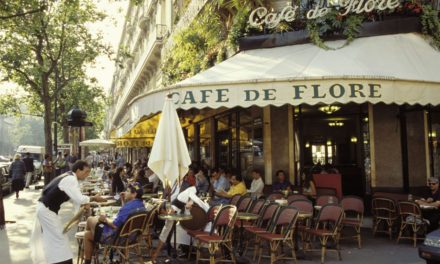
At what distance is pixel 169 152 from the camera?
7.84 meters

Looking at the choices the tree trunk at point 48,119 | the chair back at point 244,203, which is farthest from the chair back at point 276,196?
the tree trunk at point 48,119

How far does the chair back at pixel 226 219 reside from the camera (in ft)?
23.4

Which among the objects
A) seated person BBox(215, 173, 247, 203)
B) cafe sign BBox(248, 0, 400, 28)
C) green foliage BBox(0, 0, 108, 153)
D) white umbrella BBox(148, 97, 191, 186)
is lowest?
seated person BBox(215, 173, 247, 203)

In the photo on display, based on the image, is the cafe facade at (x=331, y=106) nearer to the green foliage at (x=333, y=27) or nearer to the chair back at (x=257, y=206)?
the green foliage at (x=333, y=27)

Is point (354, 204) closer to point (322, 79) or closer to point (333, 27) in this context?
point (322, 79)

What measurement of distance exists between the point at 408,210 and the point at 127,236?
5.36 m

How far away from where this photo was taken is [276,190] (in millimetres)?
11164

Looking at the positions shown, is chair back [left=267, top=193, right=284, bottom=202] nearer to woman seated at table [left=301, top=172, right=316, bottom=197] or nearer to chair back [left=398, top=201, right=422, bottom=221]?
woman seated at table [left=301, top=172, right=316, bottom=197]

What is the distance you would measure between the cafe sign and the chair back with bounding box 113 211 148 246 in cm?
693

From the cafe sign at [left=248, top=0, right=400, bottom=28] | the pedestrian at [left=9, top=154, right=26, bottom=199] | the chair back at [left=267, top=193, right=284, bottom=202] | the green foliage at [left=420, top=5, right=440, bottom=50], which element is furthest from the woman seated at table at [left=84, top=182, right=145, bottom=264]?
the pedestrian at [left=9, top=154, right=26, bottom=199]

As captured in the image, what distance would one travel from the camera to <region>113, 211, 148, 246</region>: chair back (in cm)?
666

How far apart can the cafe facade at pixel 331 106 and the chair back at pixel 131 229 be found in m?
2.66

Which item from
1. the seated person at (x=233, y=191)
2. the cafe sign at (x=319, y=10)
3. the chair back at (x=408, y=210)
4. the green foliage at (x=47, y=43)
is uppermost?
the green foliage at (x=47, y=43)

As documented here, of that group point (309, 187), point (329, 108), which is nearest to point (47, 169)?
point (329, 108)
